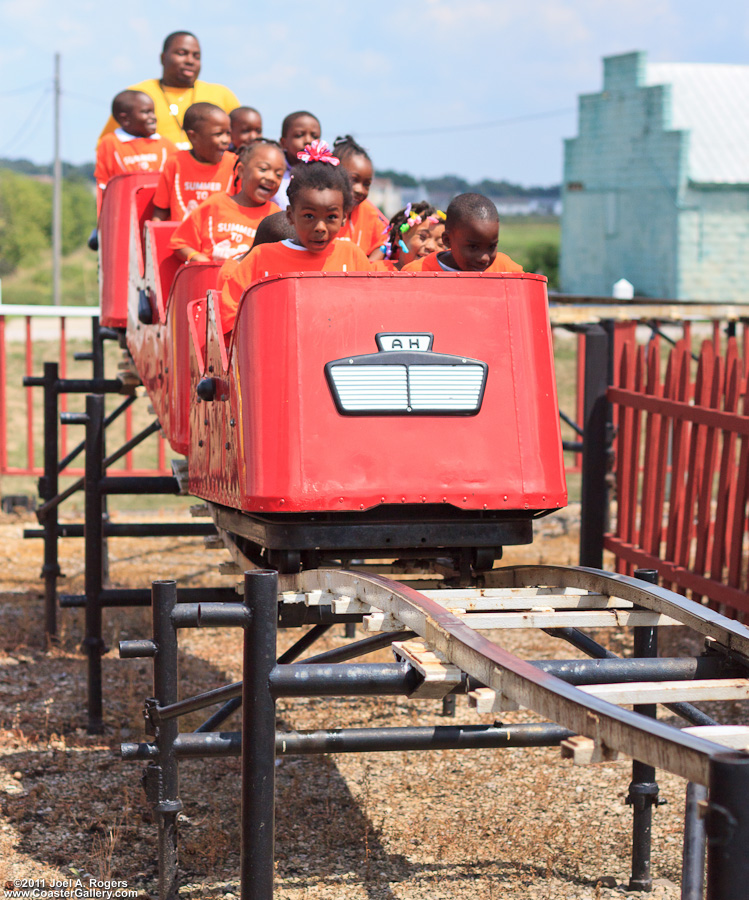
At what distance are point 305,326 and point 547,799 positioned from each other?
2.27 m

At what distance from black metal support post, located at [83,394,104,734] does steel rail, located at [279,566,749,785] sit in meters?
2.00

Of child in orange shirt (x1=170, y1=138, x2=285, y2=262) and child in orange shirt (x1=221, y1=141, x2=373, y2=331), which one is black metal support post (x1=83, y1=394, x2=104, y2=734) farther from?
child in orange shirt (x1=221, y1=141, x2=373, y2=331)

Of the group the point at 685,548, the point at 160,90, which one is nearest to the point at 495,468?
the point at 685,548

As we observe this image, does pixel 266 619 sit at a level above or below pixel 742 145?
below

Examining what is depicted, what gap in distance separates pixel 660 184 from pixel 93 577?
29.4m

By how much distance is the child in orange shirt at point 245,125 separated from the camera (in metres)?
6.95

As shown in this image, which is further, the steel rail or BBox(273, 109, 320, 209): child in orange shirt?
BBox(273, 109, 320, 209): child in orange shirt

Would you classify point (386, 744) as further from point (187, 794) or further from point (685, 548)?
point (685, 548)

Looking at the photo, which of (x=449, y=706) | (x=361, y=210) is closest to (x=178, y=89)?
(x=361, y=210)

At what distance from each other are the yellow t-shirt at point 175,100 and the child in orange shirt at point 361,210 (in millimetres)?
1442

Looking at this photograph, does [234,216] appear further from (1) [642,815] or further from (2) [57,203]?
(2) [57,203]

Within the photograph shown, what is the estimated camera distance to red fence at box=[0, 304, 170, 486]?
1001cm

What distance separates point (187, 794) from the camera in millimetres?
4703

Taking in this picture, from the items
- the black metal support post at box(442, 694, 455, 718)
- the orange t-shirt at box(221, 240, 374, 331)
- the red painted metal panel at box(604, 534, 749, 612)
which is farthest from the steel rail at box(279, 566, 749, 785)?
the red painted metal panel at box(604, 534, 749, 612)
